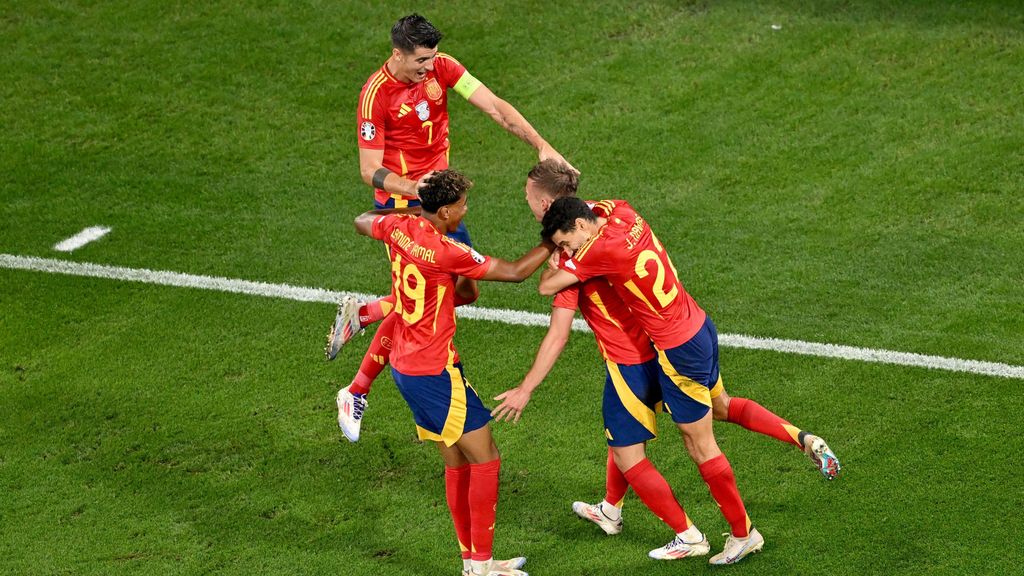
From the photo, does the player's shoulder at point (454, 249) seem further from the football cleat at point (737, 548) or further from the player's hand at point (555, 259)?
the football cleat at point (737, 548)

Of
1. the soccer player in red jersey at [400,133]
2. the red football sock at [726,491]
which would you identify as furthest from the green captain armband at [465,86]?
the red football sock at [726,491]

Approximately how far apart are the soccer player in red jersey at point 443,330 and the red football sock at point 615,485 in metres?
0.84

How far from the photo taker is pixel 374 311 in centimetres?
824

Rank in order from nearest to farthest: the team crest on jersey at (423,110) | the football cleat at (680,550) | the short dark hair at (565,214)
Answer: the short dark hair at (565,214) → the football cleat at (680,550) → the team crest on jersey at (423,110)

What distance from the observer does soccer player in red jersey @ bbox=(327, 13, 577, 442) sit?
7867mm

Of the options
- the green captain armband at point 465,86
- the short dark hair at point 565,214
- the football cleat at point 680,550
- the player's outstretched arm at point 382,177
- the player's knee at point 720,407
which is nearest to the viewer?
the short dark hair at point 565,214

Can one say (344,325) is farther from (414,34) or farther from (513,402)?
(513,402)

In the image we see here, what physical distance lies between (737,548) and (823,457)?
689 mm

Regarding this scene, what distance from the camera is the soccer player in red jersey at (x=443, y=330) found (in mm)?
6504

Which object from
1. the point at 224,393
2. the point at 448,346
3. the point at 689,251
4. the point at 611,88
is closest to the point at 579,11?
the point at 611,88

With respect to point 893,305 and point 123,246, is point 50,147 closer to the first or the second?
point 123,246

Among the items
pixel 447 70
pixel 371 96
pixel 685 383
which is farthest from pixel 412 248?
pixel 447 70

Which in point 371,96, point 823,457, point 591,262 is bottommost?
point 823,457

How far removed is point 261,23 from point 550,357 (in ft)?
30.4
